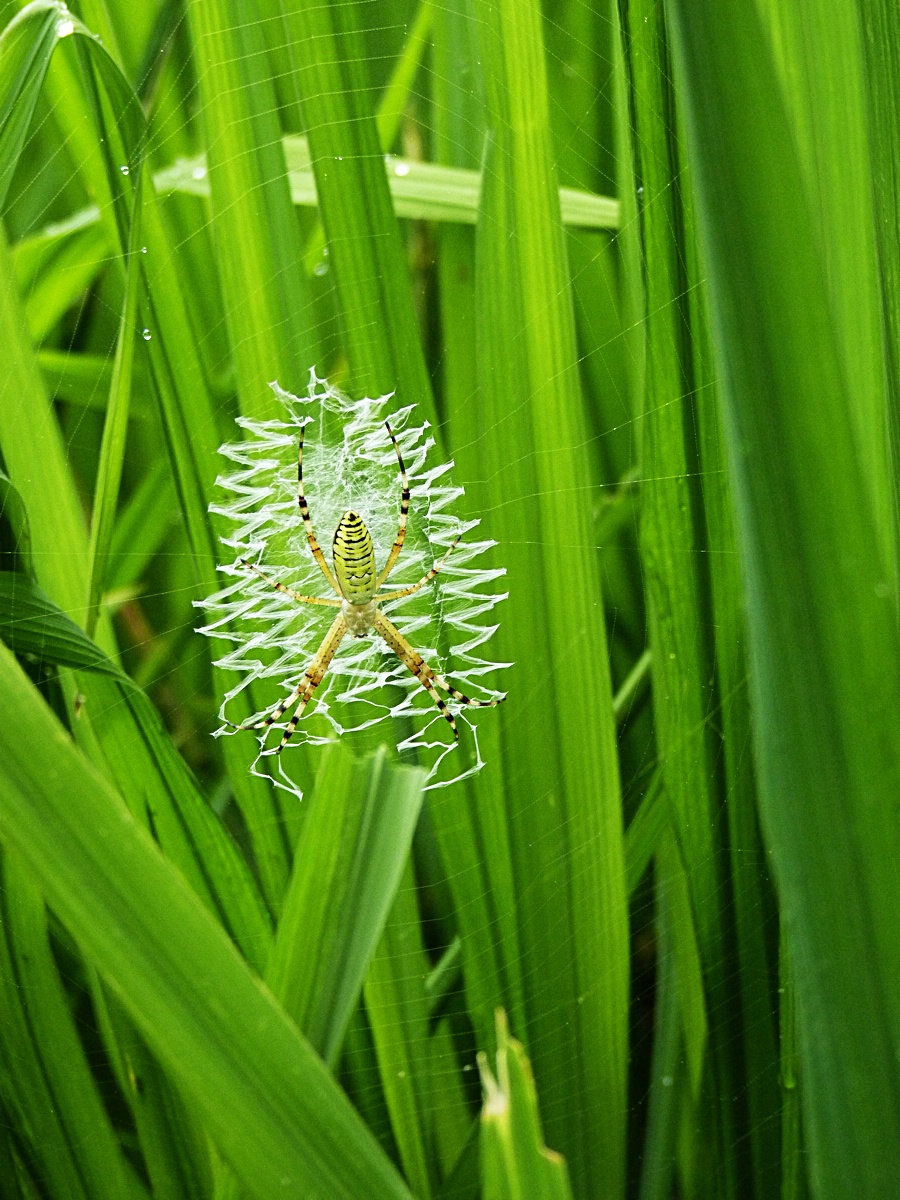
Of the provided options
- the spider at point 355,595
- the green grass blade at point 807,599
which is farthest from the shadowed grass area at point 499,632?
the spider at point 355,595

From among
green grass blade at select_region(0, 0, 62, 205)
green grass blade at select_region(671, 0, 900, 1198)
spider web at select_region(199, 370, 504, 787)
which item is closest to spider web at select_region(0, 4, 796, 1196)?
spider web at select_region(199, 370, 504, 787)

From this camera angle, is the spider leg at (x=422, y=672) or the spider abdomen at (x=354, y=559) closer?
the spider leg at (x=422, y=672)

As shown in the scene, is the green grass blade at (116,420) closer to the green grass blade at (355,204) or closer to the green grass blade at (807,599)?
the green grass blade at (355,204)

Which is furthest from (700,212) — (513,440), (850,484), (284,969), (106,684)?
(106,684)

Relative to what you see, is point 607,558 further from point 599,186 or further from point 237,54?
point 237,54

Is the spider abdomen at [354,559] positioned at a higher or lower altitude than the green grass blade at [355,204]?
lower

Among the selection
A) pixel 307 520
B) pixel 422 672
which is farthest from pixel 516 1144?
pixel 307 520

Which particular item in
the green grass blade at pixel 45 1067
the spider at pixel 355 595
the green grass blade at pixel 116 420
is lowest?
the green grass blade at pixel 45 1067
